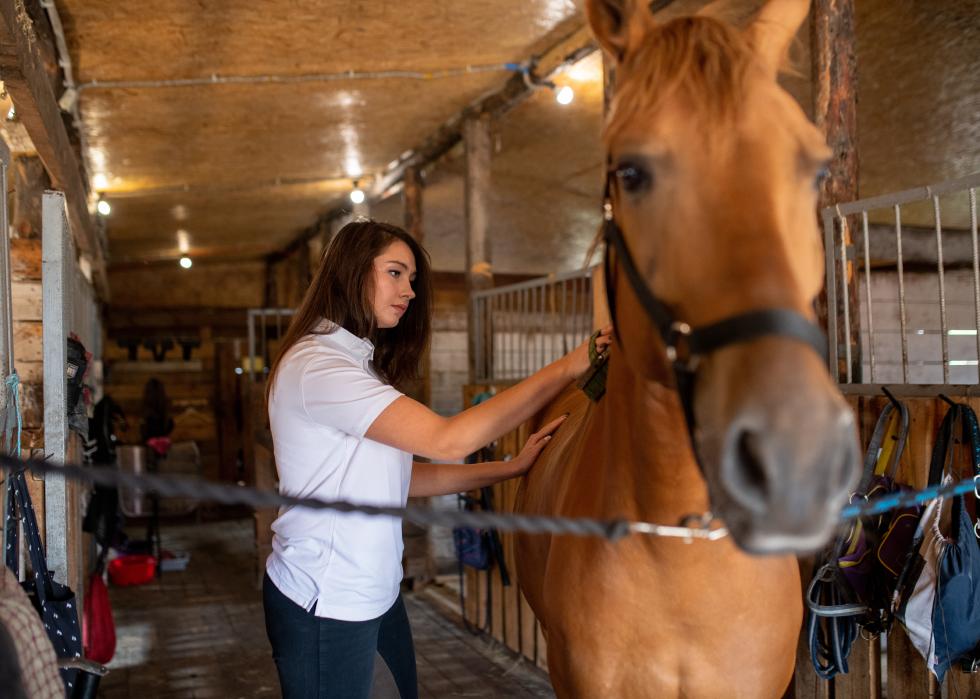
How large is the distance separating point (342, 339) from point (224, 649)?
12.3ft

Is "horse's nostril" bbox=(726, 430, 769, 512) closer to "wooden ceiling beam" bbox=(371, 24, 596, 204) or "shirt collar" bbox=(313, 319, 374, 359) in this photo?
"shirt collar" bbox=(313, 319, 374, 359)

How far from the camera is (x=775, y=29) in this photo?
128cm

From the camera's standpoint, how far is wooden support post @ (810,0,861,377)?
2.86 m

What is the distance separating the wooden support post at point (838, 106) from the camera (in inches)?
113

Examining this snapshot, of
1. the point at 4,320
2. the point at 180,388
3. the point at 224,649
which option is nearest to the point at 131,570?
the point at 224,649

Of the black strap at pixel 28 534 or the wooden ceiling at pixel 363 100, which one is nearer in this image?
the black strap at pixel 28 534

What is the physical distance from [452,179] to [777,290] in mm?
7428

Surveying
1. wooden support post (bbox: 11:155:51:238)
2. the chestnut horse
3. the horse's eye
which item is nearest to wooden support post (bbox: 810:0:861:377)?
the chestnut horse

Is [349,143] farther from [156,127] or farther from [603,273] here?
[603,273]

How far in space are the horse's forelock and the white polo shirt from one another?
797 millimetres

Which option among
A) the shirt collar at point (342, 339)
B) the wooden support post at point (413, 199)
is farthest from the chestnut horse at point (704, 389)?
the wooden support post at point (413, 199)

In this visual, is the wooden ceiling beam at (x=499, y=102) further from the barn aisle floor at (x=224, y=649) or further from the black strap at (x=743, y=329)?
the black strap at (x=743, y=329)

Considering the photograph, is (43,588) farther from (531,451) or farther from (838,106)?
(838,106)

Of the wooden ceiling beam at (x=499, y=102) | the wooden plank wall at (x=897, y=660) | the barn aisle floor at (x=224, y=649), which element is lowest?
the barn aisle floor at (x=224, y=649)
